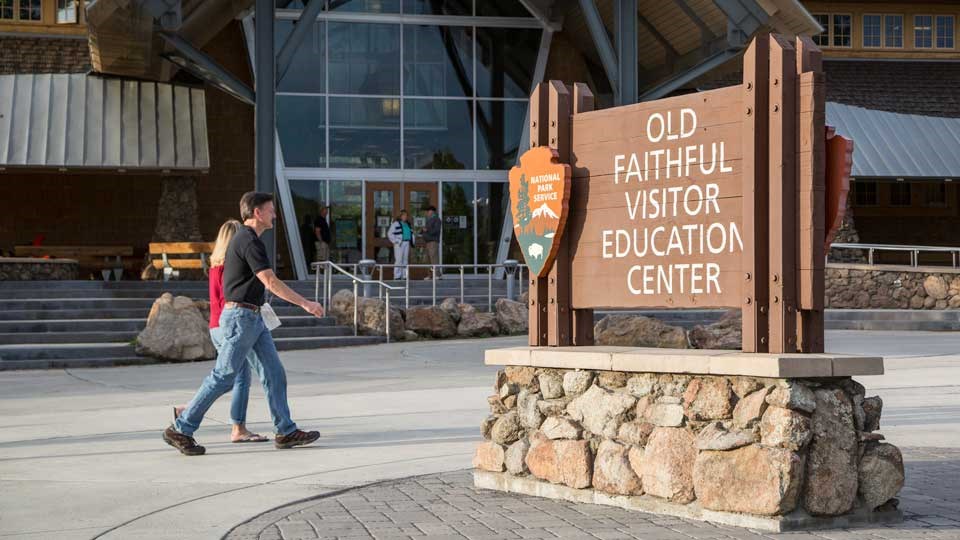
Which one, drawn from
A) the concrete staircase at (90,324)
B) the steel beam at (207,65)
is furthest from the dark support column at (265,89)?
the concrete staircase at (90,324)

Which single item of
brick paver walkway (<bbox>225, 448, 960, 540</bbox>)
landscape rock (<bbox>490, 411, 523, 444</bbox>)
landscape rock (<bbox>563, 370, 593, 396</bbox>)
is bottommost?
brick paver walkway (<bbox>225, 448, 960, 540</bbox>)

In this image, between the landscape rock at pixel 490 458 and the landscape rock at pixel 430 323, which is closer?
the landscape rock at pixel 490 458

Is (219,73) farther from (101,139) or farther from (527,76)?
(527,76)

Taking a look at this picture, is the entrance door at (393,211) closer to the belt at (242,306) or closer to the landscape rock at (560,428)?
the belt at (242,306)

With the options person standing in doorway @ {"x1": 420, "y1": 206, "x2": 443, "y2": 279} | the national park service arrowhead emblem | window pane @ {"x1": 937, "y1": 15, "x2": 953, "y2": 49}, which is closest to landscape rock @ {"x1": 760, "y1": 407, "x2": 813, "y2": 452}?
the national park service arrowhead emblem

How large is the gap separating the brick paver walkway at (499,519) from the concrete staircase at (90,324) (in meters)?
12.3

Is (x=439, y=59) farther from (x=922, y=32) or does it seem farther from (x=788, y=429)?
(x=788, y=429)

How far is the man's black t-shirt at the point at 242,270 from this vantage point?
916 centimetres

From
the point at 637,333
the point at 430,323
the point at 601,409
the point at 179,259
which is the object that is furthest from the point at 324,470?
the point at 179,259

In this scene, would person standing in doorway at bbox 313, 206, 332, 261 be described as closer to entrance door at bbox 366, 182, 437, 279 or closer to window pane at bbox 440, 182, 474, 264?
entrance door at bbox 366, 182, 437, 279

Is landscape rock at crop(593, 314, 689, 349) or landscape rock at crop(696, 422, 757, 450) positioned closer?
landscape rock at crop(696, 422, 757, 450)

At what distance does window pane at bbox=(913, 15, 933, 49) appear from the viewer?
3738 cm

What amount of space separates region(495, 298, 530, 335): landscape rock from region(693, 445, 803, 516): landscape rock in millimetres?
17018

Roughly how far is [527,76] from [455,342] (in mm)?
13815
